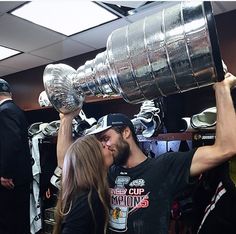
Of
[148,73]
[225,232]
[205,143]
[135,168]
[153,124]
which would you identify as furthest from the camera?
[153,124]

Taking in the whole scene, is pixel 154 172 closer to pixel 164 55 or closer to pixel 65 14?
pixel 164 55

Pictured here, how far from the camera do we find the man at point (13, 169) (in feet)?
7.03

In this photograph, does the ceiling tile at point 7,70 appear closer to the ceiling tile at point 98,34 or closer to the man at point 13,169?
the man at point 13,169

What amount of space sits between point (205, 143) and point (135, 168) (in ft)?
1.45

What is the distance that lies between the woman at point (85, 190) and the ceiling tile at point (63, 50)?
4.90ft

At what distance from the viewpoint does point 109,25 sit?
2.16 m

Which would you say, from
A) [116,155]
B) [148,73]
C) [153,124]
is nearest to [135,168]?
[116,155]

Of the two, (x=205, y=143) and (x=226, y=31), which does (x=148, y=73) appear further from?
(x=226, y=31)

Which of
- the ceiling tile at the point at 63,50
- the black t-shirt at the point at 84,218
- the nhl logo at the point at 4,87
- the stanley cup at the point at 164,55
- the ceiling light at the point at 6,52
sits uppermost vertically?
the ceiling light at the point at 6,52

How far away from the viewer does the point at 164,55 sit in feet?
2.72

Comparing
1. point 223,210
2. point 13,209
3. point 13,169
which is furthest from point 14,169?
point 223,210

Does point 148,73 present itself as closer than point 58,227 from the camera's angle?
Yes

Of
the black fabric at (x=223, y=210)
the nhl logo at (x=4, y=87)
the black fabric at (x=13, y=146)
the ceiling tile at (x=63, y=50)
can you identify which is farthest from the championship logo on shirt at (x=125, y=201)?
the ceiling tile at (x=63, y=50)

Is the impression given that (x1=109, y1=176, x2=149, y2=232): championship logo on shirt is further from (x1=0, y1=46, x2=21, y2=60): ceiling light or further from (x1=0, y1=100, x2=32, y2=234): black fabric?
(x1=0, y1=46, x2=21, y2=60): ceiling light
